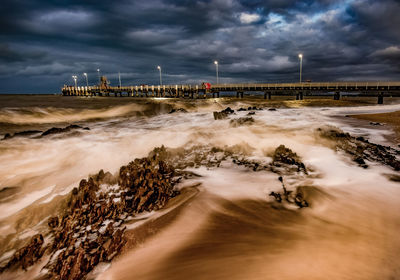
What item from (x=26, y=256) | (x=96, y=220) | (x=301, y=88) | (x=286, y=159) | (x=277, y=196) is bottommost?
(x=26, y=256)

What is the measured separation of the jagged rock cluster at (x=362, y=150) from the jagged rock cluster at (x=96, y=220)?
15.9 ft

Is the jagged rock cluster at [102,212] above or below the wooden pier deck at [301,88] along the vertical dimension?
below

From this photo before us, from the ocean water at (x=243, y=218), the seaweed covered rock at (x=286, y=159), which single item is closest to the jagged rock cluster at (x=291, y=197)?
the ocean water at (x=243, y=218)

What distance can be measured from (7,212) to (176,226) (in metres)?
3.27

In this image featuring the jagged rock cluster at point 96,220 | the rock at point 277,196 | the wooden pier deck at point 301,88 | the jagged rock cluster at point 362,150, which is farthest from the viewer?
the wooden pier deck at point 301,88

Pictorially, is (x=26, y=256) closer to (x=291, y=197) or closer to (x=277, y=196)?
(x=277, y=196)

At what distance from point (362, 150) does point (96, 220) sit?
658 centimetres

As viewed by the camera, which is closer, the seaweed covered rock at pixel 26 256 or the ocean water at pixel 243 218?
the ocean water at pixel 243 218

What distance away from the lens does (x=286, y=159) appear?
5.43 meters

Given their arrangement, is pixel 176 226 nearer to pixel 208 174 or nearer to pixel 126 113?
pixel 208 174

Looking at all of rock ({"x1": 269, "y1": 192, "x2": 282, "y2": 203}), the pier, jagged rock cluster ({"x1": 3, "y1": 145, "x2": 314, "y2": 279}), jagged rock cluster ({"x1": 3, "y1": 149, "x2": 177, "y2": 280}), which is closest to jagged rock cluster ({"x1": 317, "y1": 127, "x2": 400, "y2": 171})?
jagged rock cluster ({"x1": 3, "y1": 145, "x2": 314, "y2": 279})

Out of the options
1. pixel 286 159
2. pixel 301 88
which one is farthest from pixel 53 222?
pixel 301 88

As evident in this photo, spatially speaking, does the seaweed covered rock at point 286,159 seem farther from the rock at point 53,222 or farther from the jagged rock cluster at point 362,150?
the rock at point 53,222

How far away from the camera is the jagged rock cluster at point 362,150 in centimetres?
518
